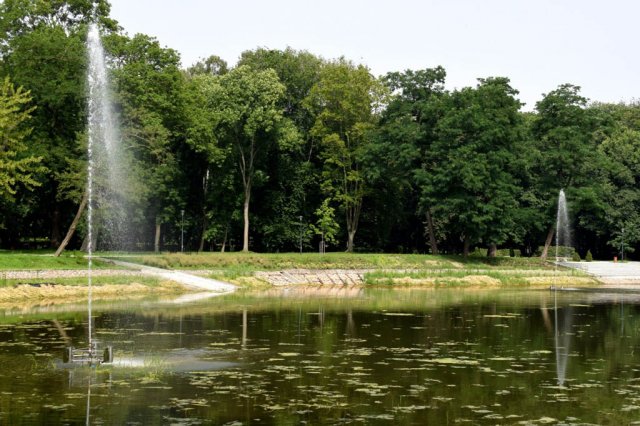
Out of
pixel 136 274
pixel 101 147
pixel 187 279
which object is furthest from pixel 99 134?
pixel 187 279

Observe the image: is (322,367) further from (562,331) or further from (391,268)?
(391,268)

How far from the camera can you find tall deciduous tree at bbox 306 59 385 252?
283ft

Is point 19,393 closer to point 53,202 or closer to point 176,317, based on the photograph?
point 176,317

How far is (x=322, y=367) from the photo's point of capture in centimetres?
2530

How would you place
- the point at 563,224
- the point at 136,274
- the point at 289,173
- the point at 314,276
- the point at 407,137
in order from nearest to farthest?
1. the point at 136,274
2. the point at 314,276
3. the point at 407,137
4. the point at 289,173
5. the point at 563,224

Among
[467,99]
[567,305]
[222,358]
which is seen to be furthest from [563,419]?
[467,99]

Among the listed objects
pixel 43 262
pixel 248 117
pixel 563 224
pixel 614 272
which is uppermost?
pixel 248 117

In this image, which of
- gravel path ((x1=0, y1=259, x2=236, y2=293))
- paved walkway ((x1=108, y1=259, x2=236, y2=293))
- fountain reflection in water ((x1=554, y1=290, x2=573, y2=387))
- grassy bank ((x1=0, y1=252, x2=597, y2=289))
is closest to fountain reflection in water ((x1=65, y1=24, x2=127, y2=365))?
gravel path ((x1=0, y1=259, x2=236, y2=293))

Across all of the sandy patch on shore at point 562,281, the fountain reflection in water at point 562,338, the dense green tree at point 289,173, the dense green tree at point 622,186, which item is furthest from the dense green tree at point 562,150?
the fountain reflection in water at point 562,338

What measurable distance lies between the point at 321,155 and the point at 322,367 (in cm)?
6488

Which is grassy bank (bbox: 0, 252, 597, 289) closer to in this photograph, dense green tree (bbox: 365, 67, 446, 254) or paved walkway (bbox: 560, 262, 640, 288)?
paved walkway (bbox: 560, 262, 640, 288)

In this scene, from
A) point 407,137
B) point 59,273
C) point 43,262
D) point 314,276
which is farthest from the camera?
point 407,137

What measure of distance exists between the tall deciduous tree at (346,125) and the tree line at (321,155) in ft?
0.69

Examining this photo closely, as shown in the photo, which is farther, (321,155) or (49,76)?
(321,155)
